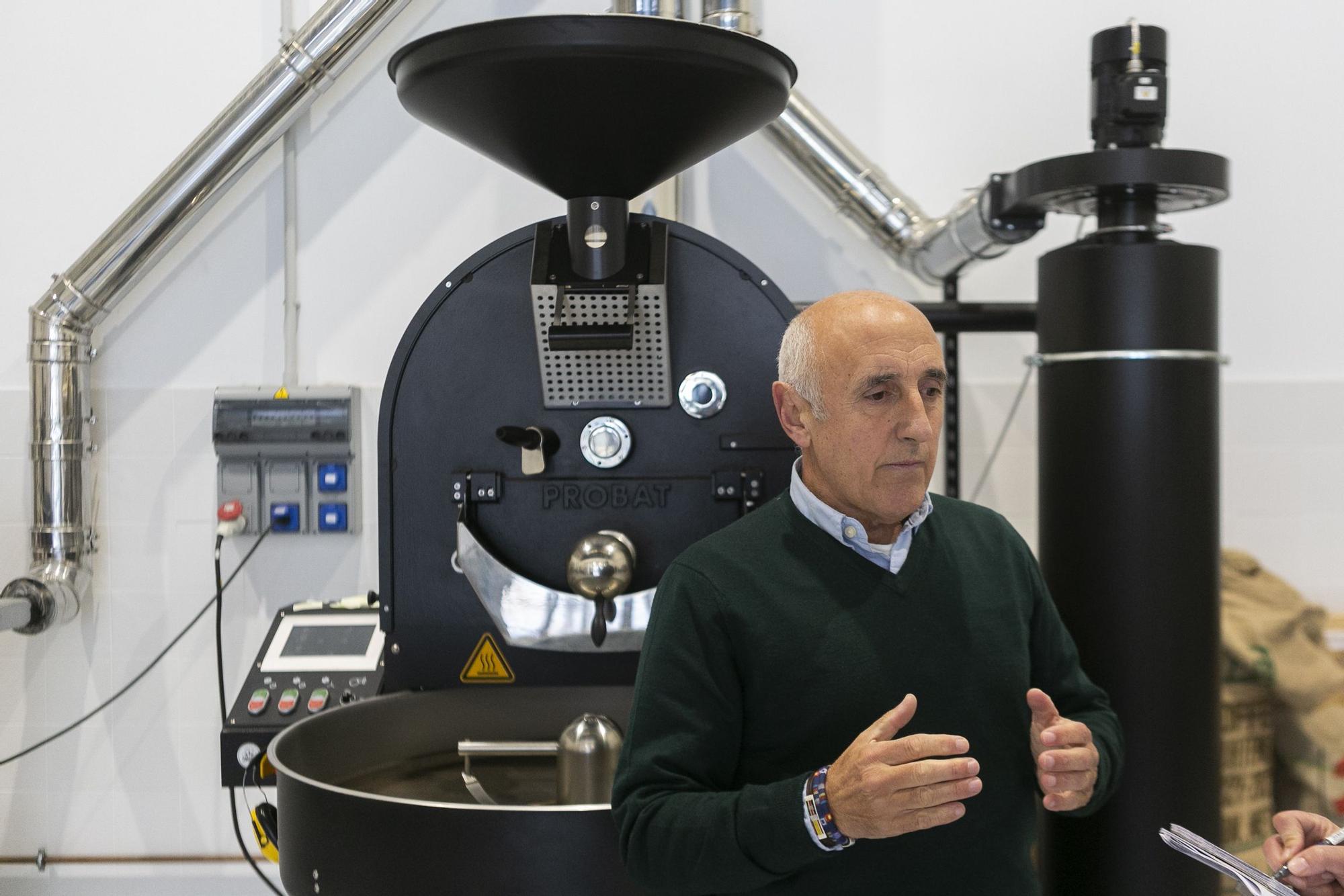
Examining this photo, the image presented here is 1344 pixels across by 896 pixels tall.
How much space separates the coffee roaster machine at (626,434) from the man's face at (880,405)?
40 centimetres

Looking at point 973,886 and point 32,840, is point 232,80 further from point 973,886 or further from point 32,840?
point 973,886

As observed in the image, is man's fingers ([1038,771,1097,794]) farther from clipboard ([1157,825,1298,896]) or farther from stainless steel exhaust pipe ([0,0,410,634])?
stainless steel exhaust pipe ([0,0,410,634])

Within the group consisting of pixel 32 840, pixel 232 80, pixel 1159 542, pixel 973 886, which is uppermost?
pixel 232 80

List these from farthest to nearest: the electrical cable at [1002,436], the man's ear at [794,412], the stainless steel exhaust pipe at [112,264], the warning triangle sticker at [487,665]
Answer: the electrical cable at [1002,436] < the stainless steel exhaust pipe at [112,264] < the warning triangle sticker at [487,665] < the man's ear at [794,412]

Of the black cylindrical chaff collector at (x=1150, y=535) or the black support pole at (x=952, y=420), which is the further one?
the black support pole at (x=952, y=420)

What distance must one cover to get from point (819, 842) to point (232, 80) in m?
2.35

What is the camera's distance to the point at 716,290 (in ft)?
5.71

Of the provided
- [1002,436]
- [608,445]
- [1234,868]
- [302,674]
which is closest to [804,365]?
[608,445]

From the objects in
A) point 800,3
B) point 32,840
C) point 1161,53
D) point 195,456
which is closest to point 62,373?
point 195,456

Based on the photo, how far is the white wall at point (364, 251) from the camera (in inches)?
104

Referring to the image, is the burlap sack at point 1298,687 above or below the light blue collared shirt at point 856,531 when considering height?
below

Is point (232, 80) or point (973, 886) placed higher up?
point (232, 80)

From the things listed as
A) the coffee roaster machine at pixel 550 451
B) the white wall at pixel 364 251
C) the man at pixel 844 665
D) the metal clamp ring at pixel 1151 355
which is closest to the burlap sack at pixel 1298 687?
the white wall at pixel 364 251

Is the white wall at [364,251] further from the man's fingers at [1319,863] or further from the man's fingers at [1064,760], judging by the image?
the man's fingers at [1319,863]
